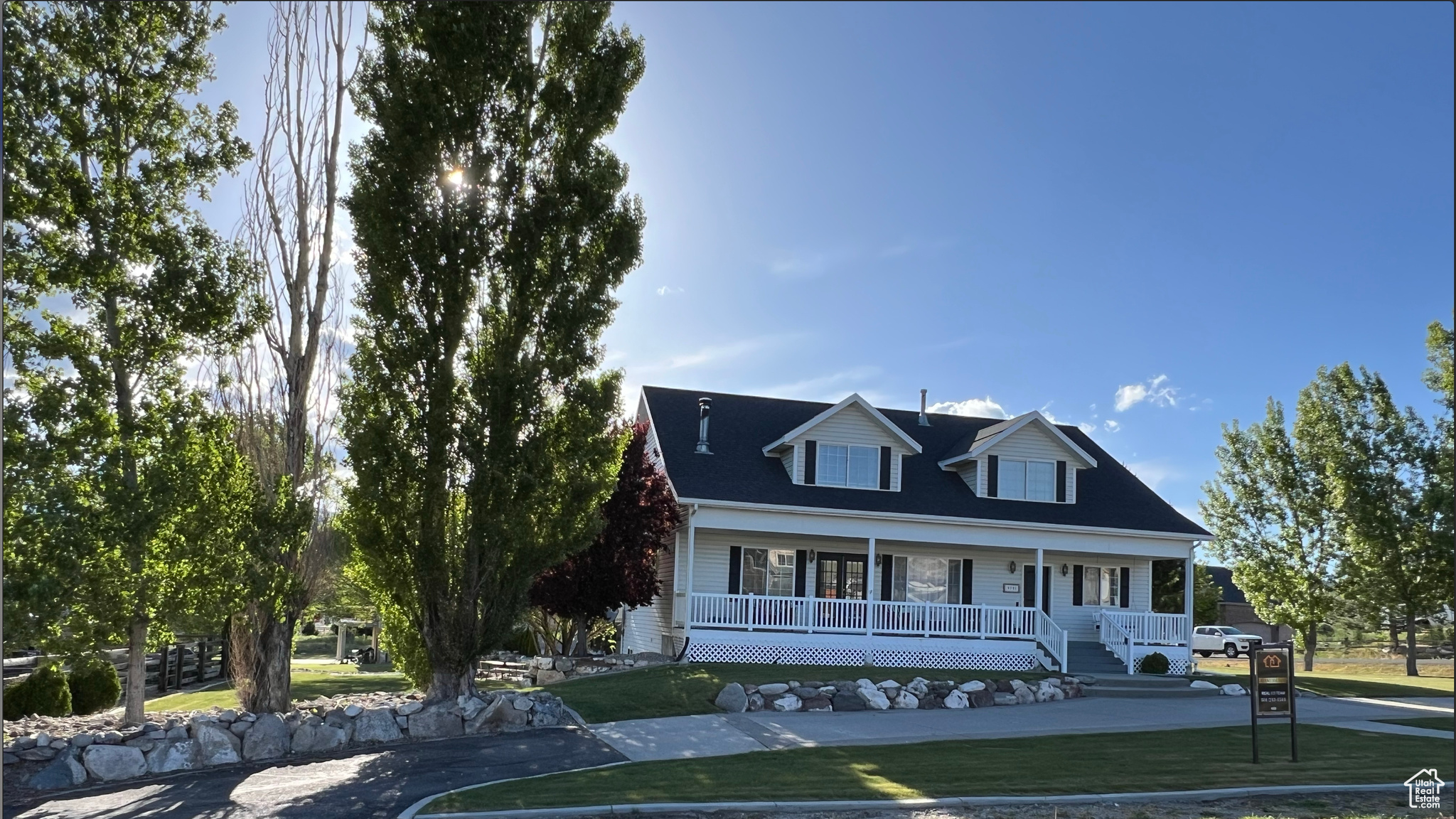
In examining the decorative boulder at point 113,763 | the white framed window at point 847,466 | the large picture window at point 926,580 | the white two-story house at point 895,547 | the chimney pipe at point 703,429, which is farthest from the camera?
the large picture window at point 926,580

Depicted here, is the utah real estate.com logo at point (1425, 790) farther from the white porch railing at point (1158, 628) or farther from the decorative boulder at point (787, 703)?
the white porch railing at point (1158, 628)

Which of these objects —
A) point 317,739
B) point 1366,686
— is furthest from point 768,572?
point 1366,686

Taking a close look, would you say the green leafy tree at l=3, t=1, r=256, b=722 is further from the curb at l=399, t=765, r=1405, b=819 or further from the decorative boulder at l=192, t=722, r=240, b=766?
the curb at l=399, t=765, r=1405, b=819

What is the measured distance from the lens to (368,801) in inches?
392

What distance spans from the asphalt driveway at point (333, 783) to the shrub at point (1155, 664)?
50.3 feet

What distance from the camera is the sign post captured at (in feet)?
40.4

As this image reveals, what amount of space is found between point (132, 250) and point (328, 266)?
3.15 meters

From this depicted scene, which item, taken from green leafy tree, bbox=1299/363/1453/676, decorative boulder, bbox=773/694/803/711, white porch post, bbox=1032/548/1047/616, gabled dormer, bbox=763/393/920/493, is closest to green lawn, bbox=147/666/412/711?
decorative boulder, bbox=773/694/803/711

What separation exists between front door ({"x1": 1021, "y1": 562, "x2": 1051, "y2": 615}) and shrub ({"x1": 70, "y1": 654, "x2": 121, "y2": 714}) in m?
20.1

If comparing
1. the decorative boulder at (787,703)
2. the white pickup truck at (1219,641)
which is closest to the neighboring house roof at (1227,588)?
the white pickup truck at (1219,641)

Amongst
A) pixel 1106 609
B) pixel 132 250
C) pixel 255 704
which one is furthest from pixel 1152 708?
pixel 132 250

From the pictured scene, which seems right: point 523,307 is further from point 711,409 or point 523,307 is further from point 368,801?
point 711,409

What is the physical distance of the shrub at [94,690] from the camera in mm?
14805

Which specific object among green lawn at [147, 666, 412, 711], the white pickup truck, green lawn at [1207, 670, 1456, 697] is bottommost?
the white pickup truck
